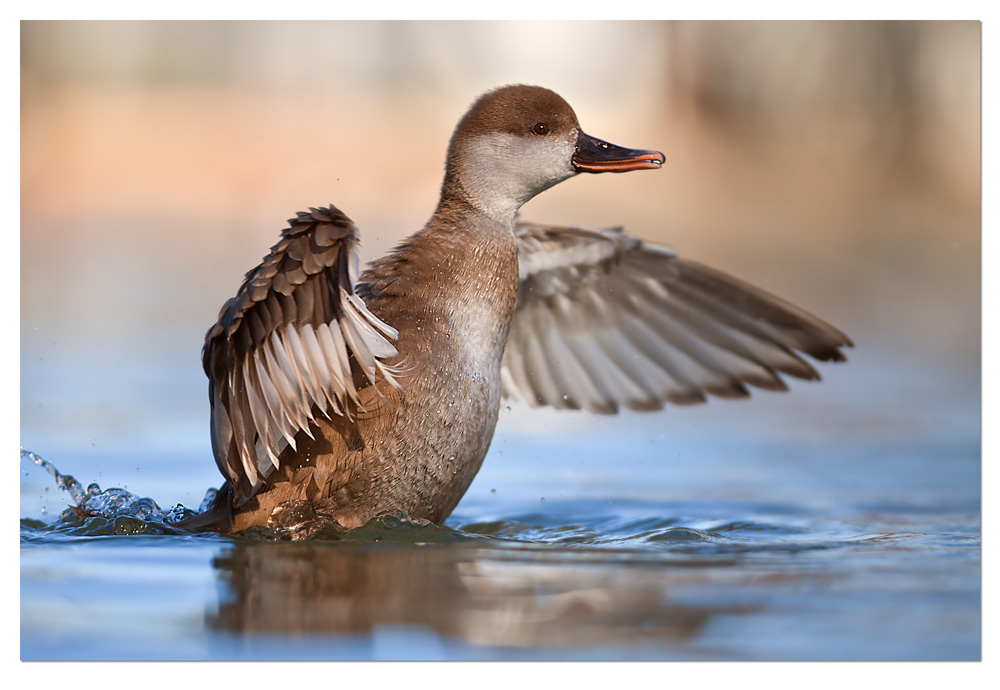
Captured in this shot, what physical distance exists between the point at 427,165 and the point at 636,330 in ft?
10.6

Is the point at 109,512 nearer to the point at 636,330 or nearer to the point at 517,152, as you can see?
the point at 517,152

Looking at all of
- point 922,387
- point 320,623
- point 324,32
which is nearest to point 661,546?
point 320,623

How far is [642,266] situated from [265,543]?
7.95 feet

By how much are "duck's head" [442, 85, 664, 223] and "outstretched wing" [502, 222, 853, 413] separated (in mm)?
503

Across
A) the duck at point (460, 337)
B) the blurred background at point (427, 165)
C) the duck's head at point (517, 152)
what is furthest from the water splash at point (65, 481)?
the duck's head at point (517, 152)

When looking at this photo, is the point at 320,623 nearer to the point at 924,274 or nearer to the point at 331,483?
the point at 331,483

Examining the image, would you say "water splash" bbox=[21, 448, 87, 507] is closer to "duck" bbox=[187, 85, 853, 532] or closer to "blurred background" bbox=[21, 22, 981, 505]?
"duck" bbox=[187, 85, 853, 532]

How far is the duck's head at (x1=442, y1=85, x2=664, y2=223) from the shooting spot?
4914mm

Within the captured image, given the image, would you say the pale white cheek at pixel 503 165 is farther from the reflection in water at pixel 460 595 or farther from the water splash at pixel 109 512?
the water splash at pixel 109 512

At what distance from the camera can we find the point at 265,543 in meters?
4.20

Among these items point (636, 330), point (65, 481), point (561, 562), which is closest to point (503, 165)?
point (636, 330)

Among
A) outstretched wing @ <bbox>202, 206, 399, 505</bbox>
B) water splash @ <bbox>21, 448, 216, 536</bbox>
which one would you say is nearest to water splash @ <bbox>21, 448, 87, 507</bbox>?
water splash @ <bbox>21, 448, 216, 536</bbox>

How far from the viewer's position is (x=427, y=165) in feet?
28.2

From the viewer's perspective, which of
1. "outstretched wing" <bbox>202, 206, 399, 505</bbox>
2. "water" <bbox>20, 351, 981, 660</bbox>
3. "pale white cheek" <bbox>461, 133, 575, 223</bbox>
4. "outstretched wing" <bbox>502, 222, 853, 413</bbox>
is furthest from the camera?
"outstretched wing" <bbox>502, 222, 853, 413</bbox>
